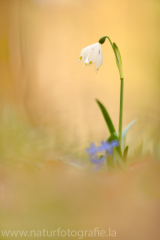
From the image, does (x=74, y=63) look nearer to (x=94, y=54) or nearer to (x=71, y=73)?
(x=71, y=73)

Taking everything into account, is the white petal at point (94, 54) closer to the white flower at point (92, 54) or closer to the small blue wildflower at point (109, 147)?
the white flower at point (92, 54)

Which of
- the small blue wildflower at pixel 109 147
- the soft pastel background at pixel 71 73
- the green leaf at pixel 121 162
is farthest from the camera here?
the soft pastel background at pixel 71 73

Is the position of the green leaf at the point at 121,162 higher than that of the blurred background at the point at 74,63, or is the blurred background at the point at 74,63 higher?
the blurred background at the point at 74,63

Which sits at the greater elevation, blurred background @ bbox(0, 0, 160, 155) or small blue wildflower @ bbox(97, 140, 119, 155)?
blurred background @ bbox(0, 0, 160, 155)

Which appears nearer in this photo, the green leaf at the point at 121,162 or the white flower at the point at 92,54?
the green leaf at the point at 121,162

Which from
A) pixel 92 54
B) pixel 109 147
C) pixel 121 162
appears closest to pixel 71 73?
pixel 92 54

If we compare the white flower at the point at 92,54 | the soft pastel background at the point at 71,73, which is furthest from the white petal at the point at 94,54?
the soft pastel background at the point at 71,73

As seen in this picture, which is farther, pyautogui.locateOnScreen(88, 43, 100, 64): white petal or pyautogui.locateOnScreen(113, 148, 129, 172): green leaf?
pyautogui.locateOnScreen(88, 43, 100, 64): white petal

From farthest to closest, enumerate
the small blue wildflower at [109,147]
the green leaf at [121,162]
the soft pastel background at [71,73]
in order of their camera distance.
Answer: the soft pastel background at [71,73] → the small blue wildflower at [109,147] → the green leaf at [121,162]

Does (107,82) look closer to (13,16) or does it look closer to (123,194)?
(13,16)

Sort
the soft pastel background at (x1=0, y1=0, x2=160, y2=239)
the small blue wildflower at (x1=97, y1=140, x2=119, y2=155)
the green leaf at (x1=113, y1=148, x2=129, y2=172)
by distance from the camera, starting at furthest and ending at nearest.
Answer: the soft pastel background at (x1=0, y1=0, x2=160, y2=239)
the small blue wildflower at (x1=97, y1=140, x2=119, y2=155)
the green leaf at (x1=113, y1=148, x2=129, y2=172)

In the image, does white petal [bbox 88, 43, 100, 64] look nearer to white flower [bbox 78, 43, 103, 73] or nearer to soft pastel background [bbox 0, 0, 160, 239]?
white flower [bbox 78, 43, 103, 73]

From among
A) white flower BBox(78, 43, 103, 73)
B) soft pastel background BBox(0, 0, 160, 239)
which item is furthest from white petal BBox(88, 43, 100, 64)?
soft pastel background BBox(0, 0, 160, 239)
